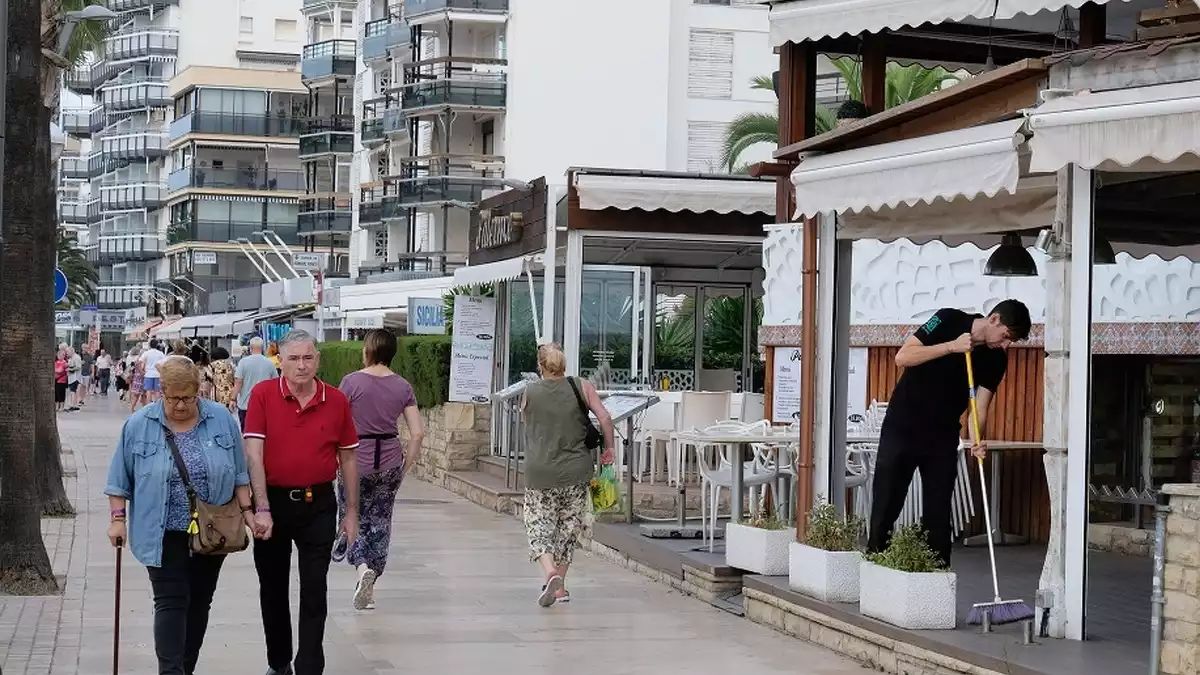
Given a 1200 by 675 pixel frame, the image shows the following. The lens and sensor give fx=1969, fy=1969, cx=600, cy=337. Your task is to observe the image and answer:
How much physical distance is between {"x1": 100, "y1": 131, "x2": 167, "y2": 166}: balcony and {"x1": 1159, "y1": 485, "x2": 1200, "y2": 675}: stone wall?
391 feet

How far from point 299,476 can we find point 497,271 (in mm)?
12780

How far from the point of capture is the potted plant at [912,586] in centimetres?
1055

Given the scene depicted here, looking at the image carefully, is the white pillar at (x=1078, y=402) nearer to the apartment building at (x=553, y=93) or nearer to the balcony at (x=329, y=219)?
the apartment building at (x=553, y=93)

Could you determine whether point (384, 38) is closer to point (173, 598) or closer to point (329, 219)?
point (329, 219)

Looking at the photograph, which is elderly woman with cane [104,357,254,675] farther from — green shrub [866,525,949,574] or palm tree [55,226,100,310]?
palm tree [55,226,100,310]

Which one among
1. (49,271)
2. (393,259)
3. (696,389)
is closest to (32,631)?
(49,271)

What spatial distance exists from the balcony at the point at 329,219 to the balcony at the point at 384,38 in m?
10.4

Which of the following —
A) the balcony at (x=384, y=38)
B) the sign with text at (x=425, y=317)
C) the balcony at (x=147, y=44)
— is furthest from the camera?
the balcony at (x=147, y=44)

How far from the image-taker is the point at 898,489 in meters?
11.3

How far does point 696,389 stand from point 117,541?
57.0 ft

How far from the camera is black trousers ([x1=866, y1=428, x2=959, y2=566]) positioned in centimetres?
1098

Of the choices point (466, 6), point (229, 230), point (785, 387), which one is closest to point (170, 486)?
point (785, 387)

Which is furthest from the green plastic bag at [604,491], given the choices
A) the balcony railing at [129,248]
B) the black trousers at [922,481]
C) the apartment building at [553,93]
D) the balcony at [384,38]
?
the balcony railing at [129,248]

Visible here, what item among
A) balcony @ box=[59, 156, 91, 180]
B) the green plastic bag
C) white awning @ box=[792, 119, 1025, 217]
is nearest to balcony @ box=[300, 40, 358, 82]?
balcony @ box=[59, 156, 91, 180]
